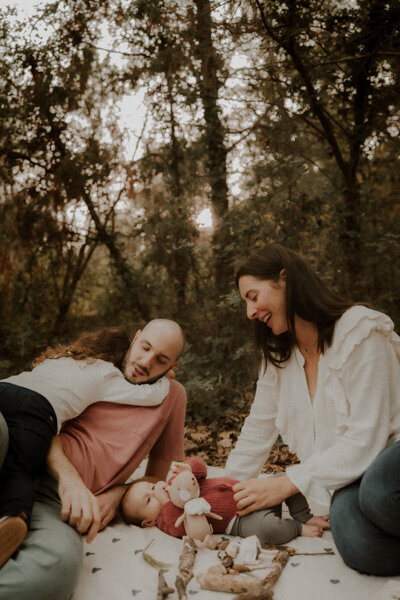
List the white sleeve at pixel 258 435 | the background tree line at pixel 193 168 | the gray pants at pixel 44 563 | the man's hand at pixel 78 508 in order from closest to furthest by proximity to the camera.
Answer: the gray pants at pixel 44 563 < the man's hand at pixel 78 508 < the white sleeve at pixel 258 435 < the background tree line at pixel 193 168

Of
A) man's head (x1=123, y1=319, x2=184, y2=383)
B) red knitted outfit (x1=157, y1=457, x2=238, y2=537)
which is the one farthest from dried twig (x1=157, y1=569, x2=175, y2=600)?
man's head (x1=123, y1=319, x2=184, y2=383)

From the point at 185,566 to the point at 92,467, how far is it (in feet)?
2.15

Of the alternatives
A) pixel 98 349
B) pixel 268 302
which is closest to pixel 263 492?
pixel 268 302

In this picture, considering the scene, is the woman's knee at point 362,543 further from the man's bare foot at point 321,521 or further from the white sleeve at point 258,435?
the white sleeve at point 258,435

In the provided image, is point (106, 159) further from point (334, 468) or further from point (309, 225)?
point (334, 468)

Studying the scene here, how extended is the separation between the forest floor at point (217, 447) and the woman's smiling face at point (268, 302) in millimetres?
1715

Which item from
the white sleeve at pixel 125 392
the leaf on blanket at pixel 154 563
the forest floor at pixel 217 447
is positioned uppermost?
the white sleeve at pixel 125 392

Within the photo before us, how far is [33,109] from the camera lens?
581 centimetres

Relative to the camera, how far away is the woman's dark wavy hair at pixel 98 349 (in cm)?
263

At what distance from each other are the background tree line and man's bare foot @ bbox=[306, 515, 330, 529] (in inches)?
97.1

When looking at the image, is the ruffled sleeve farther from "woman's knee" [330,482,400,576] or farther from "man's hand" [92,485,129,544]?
"man's hand" [92,485,129,544]

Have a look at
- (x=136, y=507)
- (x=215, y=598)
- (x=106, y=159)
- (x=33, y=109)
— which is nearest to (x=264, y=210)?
(x=106, y=159)

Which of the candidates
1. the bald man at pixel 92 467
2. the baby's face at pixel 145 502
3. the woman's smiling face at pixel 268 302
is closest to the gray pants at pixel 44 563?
the bald man at pixel 92 467

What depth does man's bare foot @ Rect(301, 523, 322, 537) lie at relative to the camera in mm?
2334
